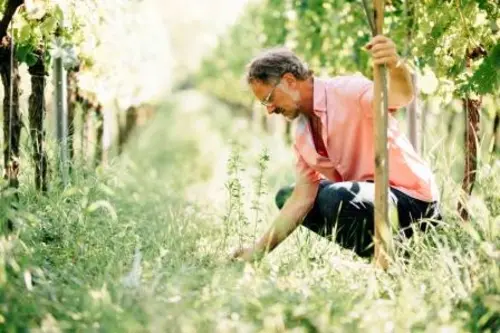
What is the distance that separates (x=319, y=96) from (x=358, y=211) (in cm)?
60

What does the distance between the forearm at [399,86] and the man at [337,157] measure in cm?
18

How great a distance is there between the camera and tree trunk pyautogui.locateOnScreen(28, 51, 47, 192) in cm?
535

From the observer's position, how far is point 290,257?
14.0ft

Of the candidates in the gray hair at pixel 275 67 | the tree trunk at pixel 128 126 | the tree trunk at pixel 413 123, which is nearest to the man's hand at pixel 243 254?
the gray hair at pixel 275 67

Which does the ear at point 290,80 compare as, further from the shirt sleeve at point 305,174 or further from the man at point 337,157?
the shirt sleeve at point 305,174

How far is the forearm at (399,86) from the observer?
13.3ft

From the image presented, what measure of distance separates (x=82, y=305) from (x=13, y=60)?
2026 mm

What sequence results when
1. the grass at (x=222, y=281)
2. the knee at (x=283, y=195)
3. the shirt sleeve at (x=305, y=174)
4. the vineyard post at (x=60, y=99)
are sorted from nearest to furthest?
the grass at (x=222, y=281) → the shirt sleeve at (x=305, y=174) → the knee at (x=283, y=195) → the vineyard post at (x=60, y=99)

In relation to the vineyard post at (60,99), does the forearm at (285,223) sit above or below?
below

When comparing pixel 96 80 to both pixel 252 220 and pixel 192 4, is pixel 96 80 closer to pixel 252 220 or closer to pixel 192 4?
pixel 252 220

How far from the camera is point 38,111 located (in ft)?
18.1

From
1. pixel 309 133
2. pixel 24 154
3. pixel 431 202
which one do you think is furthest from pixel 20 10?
pixel 431 202

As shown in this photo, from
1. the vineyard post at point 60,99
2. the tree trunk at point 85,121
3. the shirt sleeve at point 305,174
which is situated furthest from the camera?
the tree trunk at point 85,121

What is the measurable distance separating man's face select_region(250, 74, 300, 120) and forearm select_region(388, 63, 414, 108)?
0.52 metres
